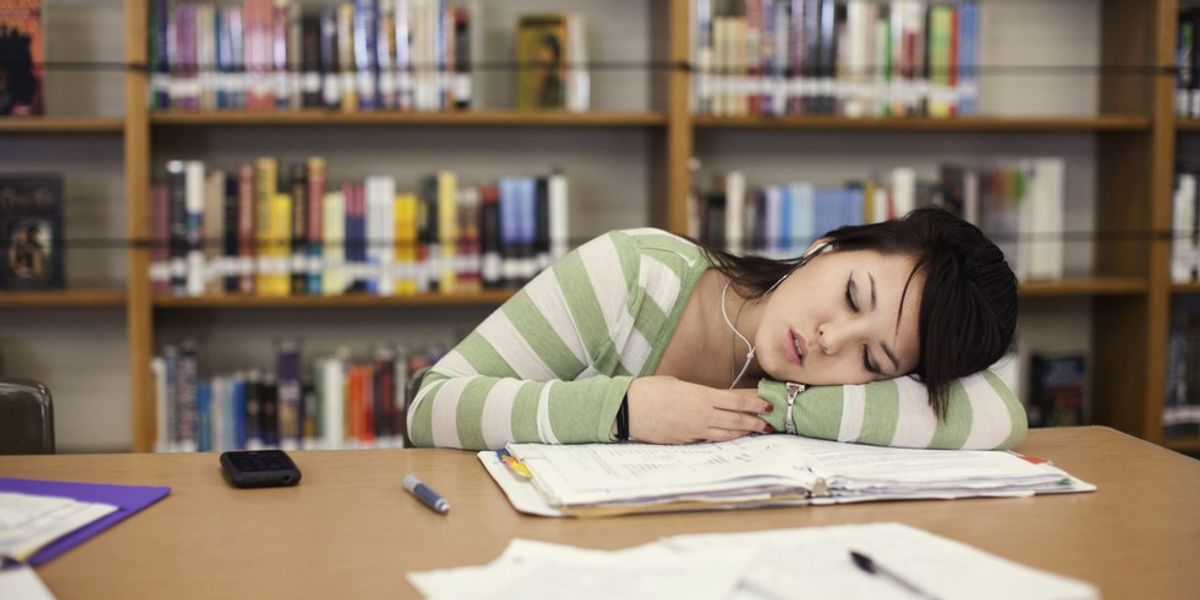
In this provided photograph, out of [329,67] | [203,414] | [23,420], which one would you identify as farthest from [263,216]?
[23,420]

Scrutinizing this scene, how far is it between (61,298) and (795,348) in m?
2.06

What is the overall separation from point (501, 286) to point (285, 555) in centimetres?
198

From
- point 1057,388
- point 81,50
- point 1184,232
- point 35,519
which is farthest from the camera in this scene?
point 1057,388

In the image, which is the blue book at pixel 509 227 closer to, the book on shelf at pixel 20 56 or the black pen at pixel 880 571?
the book on shelf at pixel 20 56

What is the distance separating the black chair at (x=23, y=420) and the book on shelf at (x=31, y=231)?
4.86ft

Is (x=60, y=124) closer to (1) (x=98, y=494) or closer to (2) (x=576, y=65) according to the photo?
(2) (x=576, y=65)

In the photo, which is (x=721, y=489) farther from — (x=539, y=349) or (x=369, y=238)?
(x=369, y=238)

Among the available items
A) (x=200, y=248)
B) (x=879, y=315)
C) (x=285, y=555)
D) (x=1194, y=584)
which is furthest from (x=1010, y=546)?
(x=200, y=248)

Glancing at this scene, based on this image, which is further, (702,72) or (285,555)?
(702,72)

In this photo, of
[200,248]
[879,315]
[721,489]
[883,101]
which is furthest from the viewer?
[883,101]

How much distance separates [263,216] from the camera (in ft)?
9.44

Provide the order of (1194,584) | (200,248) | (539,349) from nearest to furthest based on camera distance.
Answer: (1194,584), (539,349), (200,248)

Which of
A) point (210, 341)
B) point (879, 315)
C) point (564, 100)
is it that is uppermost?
point (564, 100)

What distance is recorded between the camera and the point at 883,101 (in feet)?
10.0
